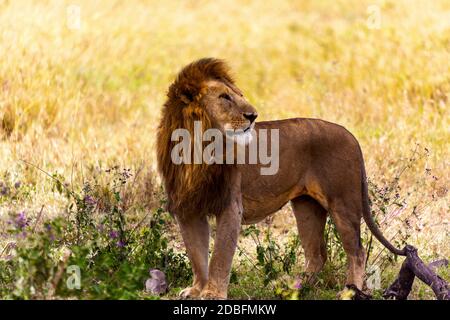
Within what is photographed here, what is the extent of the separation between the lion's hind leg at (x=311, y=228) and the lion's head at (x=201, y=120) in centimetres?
71

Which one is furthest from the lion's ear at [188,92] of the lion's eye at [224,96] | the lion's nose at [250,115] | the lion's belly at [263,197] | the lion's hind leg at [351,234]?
the lion's hind leg at [351,234]

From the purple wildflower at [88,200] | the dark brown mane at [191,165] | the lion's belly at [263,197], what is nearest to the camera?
the dark brown mane at [191,165]

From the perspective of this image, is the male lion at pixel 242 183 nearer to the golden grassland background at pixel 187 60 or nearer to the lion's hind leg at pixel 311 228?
the lion's hind leg at pixel 311 228

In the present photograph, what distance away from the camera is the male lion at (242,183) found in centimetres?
479

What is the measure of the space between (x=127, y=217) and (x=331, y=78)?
4930mm

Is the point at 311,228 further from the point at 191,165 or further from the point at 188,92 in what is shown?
the point at 188,92

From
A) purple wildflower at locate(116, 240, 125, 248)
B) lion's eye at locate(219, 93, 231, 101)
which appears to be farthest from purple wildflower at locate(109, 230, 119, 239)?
lion's eye at locate(219, 93, 231, 101)

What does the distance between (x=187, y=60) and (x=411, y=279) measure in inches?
359

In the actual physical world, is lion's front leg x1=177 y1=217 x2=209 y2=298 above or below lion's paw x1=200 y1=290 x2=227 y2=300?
above

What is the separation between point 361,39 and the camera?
40.4ft

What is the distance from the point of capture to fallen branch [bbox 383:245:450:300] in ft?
15.6

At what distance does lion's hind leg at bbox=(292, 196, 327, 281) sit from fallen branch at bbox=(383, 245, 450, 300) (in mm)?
553

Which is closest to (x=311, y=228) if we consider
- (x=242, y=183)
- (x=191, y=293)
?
(x=242, y=183)

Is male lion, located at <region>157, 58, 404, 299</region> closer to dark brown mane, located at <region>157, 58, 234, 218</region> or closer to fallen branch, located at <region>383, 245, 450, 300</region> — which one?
dark brown mane, located at <region>157, 58, 234, 218</region>
